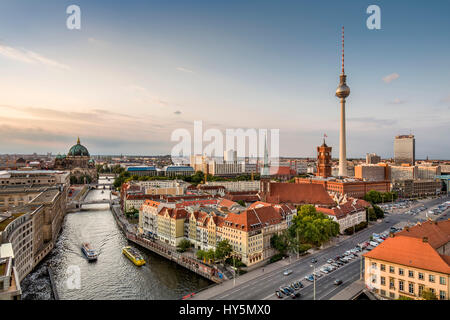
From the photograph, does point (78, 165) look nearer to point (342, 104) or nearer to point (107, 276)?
point (342, 104)

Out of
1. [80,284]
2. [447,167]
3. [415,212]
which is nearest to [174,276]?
[80,284]

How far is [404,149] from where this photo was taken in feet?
429

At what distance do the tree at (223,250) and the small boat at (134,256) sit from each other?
23.9 ft

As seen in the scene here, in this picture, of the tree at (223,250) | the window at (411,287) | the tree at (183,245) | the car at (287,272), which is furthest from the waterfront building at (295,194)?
the window at (411,287)

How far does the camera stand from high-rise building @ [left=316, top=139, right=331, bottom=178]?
57.8m

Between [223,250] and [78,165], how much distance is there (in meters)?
94.6

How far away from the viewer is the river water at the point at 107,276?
21.0m

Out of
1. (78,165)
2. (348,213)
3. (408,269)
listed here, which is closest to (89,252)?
(408,269)
